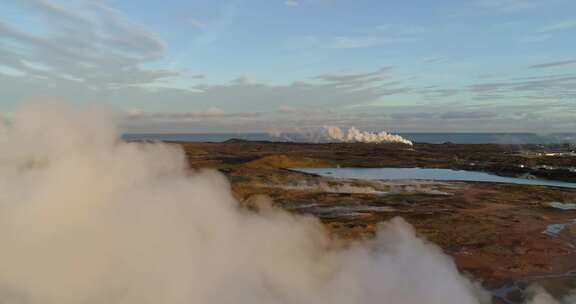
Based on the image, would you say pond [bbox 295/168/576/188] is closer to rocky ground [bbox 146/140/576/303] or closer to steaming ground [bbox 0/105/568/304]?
rocky ground [bbox 146/140/576/303]

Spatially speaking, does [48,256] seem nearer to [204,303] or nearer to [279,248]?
[204,303]

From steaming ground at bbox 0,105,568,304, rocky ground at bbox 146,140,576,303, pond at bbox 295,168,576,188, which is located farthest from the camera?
pond at bbox 295,168,576,188

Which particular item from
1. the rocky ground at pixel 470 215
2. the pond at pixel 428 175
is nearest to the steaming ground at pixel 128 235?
the rocky ground at pixel 470 215

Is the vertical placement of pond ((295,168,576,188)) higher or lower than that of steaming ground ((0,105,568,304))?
lower

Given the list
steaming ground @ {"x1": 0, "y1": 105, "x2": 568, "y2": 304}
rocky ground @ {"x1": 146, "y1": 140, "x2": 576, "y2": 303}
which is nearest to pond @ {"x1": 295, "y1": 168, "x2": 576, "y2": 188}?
rocky ground @ {"x1": 146, "y1": 140, "x2": 576, "y2": 303}

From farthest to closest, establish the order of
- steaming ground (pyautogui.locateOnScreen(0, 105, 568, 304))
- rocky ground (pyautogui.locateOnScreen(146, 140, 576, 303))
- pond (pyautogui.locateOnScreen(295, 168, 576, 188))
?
pond (pyautogui.locateOnScreen(295, 168, 576, 188))
rocky ground (pyautogui.locateOnScreen(146, 140, 576, 303))
steaming ground (pyautogui.locateOnScreen(0, 105, 568, 304))

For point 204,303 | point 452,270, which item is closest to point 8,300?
point 204,303

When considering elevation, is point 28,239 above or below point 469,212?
above
